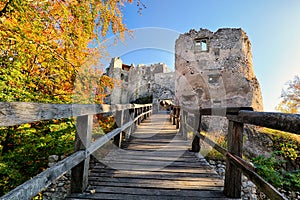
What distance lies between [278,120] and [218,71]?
51.1 ft

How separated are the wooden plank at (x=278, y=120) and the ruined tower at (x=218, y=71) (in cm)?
1437

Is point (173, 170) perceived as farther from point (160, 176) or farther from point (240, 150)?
point (240, 150)

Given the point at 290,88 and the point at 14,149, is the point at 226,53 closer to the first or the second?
the point at 290,88

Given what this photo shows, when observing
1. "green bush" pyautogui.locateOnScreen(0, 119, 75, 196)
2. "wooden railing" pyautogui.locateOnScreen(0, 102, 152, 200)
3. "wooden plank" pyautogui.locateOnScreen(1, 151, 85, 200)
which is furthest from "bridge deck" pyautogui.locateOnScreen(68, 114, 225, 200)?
"green bush" pyautogui.locateOnScreen(0, 119, 75, 196)

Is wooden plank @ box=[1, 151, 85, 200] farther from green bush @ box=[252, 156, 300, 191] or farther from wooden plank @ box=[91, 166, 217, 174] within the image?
green bush @ box=[252, 156, 300, 191]

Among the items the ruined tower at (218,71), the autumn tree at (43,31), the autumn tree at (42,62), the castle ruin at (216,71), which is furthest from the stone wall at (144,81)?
the autumn tree at (43,31)

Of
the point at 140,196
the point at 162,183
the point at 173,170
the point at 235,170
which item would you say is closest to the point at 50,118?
the point at 140,196

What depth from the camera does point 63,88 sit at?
→ 561 cm

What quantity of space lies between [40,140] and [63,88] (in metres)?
1.81

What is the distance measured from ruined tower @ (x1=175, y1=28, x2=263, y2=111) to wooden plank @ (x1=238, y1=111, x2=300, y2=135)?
1437 centimetres

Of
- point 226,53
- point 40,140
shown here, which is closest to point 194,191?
point 40,140

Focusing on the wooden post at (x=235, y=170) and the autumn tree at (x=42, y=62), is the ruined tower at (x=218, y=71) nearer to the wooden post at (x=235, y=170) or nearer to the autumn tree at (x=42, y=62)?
the autumn tree at (x=42, y=62)

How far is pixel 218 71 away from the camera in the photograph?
1526 cm

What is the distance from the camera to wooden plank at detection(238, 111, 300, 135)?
2.89ft
